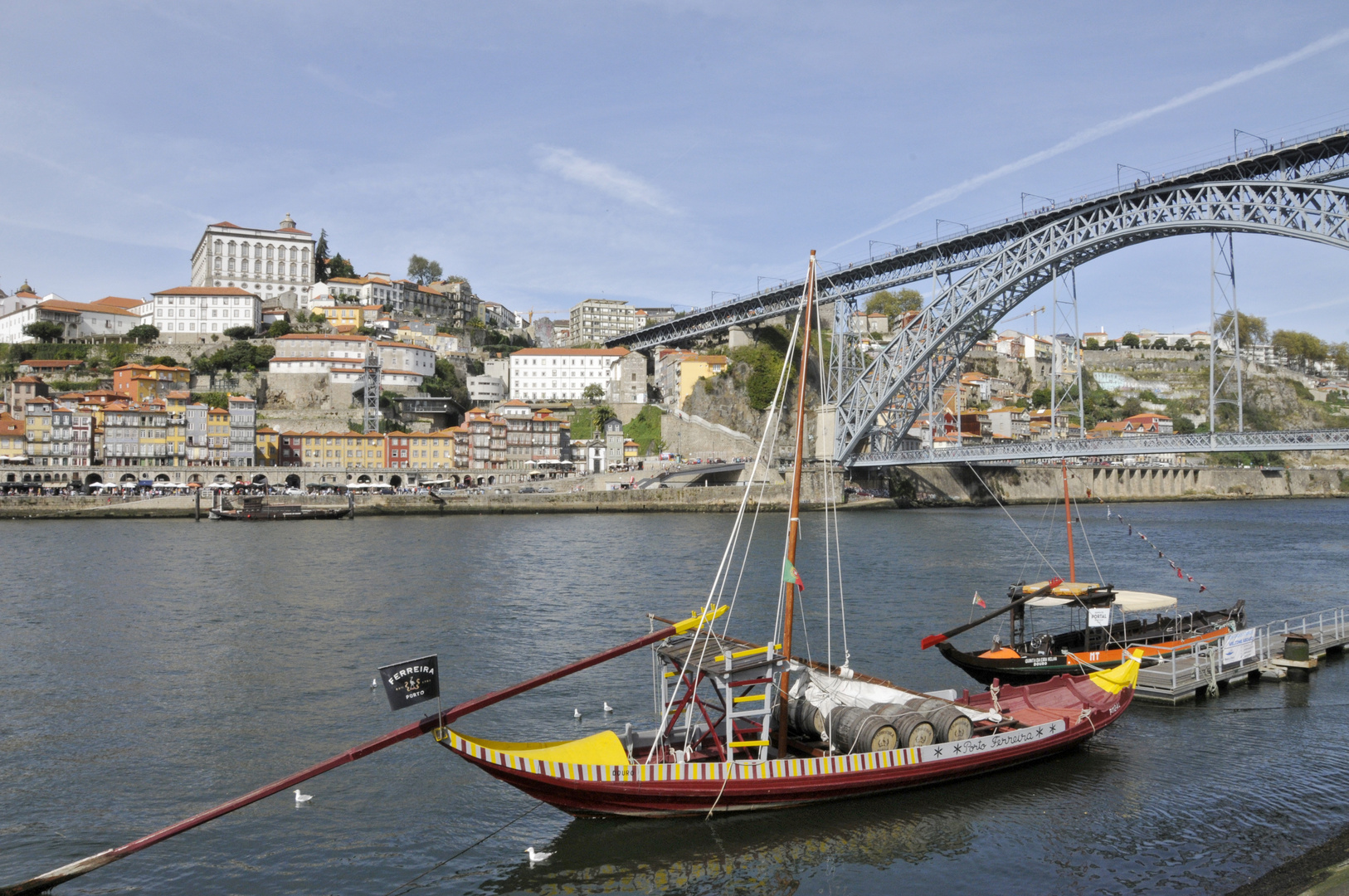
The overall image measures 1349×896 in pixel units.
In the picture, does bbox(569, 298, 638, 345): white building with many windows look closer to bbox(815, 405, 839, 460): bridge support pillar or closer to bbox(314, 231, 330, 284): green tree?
bbox(314, 231, 330, 284): green tree

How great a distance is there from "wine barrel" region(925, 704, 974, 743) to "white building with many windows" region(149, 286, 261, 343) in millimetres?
72717

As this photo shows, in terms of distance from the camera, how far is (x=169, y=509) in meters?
47.7

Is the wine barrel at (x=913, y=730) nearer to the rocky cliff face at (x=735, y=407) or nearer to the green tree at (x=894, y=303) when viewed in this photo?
the rocky cliff face at (x=735, y=407)

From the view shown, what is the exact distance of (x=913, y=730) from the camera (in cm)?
954

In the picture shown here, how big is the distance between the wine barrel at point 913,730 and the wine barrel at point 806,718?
2.50ft

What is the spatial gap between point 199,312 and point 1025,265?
60698 millimetres

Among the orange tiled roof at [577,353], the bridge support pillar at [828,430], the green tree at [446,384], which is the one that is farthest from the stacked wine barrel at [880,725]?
the orange tiled roof at [577,353]

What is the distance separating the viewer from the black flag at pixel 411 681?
751 cm

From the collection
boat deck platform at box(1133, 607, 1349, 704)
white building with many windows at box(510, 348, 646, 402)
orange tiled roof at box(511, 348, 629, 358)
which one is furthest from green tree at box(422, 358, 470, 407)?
boat deck platform at box(1133, 607, 1349, 704)

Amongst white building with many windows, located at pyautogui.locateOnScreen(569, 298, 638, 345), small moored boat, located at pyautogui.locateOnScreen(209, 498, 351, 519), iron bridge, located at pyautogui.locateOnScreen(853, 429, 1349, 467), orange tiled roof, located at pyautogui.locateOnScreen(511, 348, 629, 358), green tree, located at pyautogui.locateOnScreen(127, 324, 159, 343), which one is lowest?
small moored boat, located at pyautogui.locateOnScreen(209, 498, 351, 519)

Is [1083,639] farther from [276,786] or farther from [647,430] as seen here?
[647,430]

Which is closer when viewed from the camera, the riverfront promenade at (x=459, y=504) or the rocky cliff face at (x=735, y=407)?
the riverfront promenade at (x=459, y=504)

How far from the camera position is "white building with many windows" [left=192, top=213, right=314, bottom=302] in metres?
81.0

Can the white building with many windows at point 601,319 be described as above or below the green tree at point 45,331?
above
